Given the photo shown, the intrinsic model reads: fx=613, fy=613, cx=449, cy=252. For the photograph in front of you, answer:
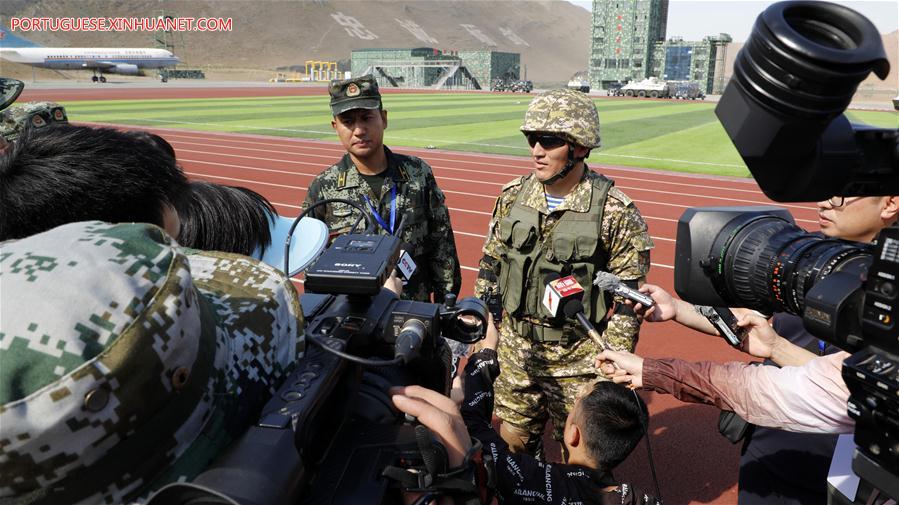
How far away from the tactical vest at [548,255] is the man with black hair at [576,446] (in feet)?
1.98

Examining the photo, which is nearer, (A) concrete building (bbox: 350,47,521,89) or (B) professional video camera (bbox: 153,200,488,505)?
(B) professional video camera (bbox: 153,200,488,505)

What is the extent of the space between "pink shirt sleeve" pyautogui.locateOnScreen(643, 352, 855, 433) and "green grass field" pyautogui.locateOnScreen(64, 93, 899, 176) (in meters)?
10.5

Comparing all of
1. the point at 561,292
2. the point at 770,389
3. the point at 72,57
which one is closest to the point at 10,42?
the point at 72,57

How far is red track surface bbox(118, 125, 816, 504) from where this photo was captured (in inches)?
131

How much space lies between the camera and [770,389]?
1610 millimetres

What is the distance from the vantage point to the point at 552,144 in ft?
9.20

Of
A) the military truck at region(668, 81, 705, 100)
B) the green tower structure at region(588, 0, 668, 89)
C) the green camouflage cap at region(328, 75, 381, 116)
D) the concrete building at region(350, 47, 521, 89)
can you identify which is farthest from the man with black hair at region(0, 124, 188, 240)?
the green tower structure at region(588, 0, 668, 89)

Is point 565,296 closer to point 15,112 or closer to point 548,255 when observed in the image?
point 548,255

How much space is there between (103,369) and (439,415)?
575 millimetres

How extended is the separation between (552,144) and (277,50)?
97250 millimetres

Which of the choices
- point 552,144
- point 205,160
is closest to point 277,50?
point 205,160

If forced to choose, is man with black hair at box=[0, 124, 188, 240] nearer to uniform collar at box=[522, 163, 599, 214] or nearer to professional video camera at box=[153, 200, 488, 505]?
professional video camera at box=[153, 200, 488, 505]

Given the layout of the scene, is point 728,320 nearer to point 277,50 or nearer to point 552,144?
point 552,144

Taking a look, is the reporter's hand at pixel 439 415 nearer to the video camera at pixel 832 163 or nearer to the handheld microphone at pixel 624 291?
the video camera at pixel 832 163
